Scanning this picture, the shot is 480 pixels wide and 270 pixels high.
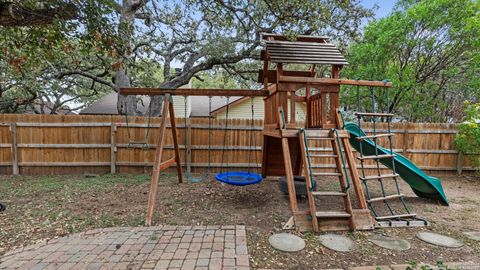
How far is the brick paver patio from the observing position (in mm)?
2381

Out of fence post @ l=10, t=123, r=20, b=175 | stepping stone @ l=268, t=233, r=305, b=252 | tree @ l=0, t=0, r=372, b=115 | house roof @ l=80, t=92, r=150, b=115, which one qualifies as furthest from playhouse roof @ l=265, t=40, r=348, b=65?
house roof @ l=80, t=92, r=150, b=115

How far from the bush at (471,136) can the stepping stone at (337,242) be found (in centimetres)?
533

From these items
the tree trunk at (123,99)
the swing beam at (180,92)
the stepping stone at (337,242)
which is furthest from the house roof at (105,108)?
the stepping stone at (337,242)

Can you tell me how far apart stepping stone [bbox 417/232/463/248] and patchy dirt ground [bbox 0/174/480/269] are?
0.09m

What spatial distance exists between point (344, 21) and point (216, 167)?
5796 mm

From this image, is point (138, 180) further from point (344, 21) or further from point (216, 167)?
point (344, 21)

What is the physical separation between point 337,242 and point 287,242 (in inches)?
23.3

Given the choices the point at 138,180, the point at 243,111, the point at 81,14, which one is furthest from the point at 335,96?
the point at 243,111

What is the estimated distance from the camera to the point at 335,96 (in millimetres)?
3910

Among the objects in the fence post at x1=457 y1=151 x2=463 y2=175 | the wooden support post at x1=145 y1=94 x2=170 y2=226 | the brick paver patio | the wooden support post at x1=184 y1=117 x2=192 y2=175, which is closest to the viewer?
the brick paver patio

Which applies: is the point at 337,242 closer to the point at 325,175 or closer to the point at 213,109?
the point at 325,175

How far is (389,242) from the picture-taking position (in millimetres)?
2932

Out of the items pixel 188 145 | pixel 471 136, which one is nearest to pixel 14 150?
pixel 188 145

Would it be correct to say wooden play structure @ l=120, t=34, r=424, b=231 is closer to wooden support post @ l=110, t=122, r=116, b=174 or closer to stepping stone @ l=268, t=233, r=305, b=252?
stepping stone @ l=268, t=233, r=305, b=252
